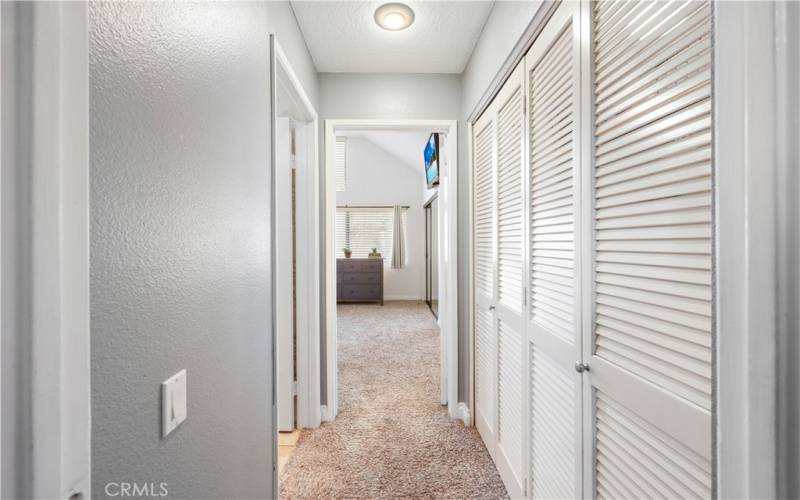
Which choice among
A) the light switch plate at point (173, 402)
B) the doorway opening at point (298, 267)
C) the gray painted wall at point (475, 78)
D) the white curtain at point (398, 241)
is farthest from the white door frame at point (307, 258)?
the white curtain at point (398, 241)

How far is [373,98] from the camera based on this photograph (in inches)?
94.8

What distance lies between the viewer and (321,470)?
1.91 meters

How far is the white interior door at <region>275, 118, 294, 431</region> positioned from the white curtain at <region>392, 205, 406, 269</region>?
520cm

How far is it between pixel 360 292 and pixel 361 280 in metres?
0.23

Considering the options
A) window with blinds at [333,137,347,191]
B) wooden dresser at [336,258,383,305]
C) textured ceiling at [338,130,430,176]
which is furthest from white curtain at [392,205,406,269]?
window with blinds at [333,137,347,191]

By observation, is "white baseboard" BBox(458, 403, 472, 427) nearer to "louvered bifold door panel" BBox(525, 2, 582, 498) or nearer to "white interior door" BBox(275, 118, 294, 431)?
"louvered bifold door panel" BBox(525, 2, 582, 498)

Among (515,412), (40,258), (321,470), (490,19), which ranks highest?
(490,19)

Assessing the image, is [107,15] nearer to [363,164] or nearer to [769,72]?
[769,72]

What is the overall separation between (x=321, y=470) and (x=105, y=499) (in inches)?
60.6

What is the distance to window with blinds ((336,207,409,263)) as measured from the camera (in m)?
7.52

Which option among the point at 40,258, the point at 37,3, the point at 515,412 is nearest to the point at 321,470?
the point at 515,412

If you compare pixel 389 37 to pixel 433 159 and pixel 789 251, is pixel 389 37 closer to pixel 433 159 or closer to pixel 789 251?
pixel 433 159

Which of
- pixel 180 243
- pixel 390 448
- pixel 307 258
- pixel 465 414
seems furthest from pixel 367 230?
pixel 180 243

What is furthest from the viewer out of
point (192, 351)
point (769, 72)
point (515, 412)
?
point (515, 412)
